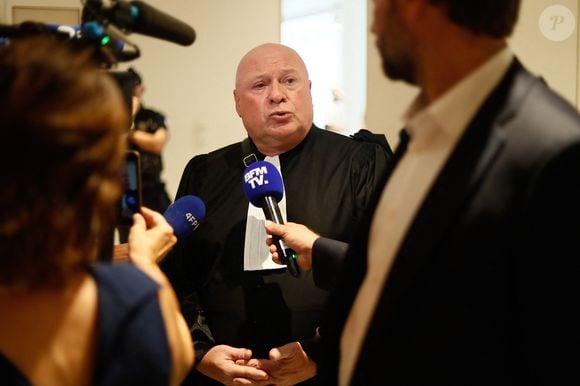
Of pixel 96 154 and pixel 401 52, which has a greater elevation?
pixel 401 52

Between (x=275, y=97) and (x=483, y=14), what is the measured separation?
107 cm

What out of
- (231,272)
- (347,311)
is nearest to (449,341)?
(347,311)

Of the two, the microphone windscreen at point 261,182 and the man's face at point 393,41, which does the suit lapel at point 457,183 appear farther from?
Answer: the microphone windscreen at point 261,182

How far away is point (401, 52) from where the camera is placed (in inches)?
35.8

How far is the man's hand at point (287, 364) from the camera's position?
64.8 inches

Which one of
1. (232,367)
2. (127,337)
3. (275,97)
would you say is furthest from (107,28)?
(232,367)

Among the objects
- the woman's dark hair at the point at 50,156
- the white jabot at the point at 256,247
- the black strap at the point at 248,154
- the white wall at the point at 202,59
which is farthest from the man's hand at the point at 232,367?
the white wall at the point at 202,59

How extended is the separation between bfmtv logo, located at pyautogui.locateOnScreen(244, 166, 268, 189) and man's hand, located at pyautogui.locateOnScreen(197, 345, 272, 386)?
0.50m

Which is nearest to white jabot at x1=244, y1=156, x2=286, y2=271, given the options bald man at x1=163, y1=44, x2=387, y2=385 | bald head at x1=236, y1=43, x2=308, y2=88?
bald man at x1=163, y1=44, x2=387, y2=385

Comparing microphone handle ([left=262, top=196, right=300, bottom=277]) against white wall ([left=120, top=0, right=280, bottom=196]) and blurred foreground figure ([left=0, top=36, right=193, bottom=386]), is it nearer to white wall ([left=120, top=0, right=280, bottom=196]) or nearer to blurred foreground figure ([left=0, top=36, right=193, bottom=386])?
blurred foreground figure ([left=0, top=36, right=193, bottom=386])

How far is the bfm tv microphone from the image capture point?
5.15ft

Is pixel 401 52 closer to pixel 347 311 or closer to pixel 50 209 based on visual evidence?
pixel 347 311

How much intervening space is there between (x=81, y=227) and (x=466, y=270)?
506mm

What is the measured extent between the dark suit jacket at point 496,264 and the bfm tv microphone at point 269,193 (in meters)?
0.72
